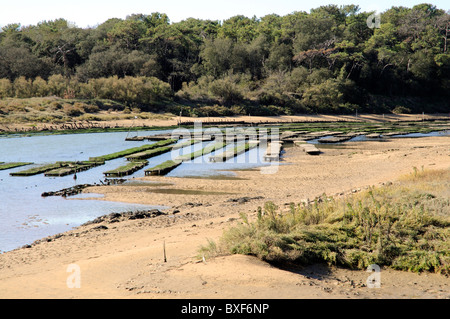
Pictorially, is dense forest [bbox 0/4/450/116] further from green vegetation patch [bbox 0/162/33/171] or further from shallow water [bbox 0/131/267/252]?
green vegetation patch [bbox 0/162/33/171]

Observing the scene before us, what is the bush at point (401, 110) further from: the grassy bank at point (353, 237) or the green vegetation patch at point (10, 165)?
the grassy bank at point (353, 237)

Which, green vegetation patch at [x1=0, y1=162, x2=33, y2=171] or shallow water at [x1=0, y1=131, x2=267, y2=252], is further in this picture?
green vegetation patch at [x1=0, y1=162, x2=33, y2=171]

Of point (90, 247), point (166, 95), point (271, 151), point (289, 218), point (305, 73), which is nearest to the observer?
point (289, 218)

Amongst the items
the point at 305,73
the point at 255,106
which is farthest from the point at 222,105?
the point at 305,73

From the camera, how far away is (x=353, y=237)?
1024cm

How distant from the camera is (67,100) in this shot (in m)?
60.3

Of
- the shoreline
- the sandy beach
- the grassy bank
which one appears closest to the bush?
the shoreline

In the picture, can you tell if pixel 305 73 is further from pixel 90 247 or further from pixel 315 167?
pixel 90 247

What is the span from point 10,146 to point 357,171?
89.5ft

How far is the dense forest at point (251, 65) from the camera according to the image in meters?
70.4

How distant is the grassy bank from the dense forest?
56.1 m

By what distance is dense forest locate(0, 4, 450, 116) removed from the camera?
7044 cm

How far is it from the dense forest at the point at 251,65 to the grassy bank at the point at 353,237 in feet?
184

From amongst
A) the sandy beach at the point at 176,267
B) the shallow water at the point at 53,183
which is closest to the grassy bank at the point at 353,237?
the sandy beach at the point at 176,267
